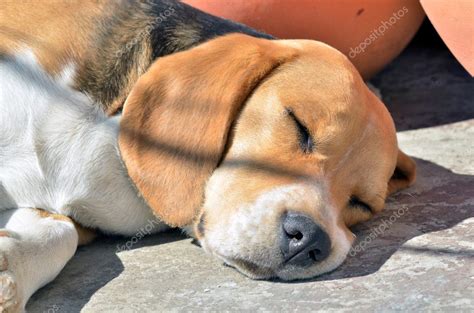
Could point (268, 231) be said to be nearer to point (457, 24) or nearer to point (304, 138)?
point (304, 138)

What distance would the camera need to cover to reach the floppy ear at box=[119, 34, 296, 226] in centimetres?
387

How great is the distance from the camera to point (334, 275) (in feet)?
12.6

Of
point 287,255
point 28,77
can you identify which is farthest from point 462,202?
point 28,77

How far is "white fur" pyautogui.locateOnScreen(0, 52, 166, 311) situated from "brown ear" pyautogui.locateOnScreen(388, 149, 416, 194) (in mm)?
1518

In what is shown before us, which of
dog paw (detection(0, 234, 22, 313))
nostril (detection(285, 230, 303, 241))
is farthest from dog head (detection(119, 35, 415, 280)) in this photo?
dog paw (detection(0, 234, 22, 313))

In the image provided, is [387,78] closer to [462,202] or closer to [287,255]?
[462,202]

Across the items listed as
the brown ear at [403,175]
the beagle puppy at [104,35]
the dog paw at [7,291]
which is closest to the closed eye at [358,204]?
the brown ear at [403,175]

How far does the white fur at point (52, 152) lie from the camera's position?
398 centimetres

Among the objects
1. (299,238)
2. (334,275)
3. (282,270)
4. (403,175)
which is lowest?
(403,175)

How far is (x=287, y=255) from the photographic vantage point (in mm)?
3629

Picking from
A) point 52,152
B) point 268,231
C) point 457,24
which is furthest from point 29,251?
point 457,24

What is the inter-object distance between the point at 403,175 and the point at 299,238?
1.45m

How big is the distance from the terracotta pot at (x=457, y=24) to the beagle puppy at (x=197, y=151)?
1.67 metres

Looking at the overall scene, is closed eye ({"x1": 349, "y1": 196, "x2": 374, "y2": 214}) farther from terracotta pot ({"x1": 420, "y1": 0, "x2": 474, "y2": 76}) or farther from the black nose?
terracotta pot ({"x1": 420, "y1": 0, "x2": 474, "y2": 76})
